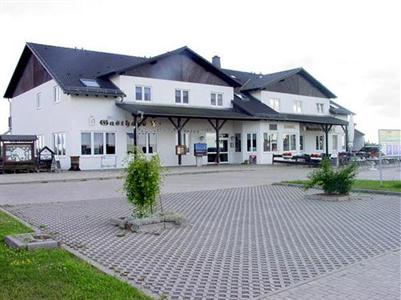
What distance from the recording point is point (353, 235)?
26.3 ft

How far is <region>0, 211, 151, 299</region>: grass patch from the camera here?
178 inches

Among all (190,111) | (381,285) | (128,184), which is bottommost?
(381,285)

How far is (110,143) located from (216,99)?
32.7ft

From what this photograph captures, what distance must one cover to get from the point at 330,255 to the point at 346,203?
6.14 m

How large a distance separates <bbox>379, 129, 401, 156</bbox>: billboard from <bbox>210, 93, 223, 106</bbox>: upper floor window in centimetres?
1933

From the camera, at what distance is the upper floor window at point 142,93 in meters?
31.3

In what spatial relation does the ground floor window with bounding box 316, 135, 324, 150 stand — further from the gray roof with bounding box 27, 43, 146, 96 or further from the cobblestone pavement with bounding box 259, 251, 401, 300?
the cobblestone pavement with bounding box 259, 251, 401, 300

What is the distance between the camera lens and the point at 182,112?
31.0 m

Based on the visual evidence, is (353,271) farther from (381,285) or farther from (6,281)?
(6,281)

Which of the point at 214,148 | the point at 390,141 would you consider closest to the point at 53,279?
the point at 390,141

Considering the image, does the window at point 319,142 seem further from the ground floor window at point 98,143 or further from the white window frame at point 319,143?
the ground floor window at point 98,143

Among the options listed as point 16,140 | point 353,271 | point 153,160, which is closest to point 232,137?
point 16,140

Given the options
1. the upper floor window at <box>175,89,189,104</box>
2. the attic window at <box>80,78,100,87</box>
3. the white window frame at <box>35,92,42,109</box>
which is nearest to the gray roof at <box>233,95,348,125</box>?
the upper floor window at <box>175,89,189,104</box>

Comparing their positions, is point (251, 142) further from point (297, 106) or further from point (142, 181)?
point (142, 181)
